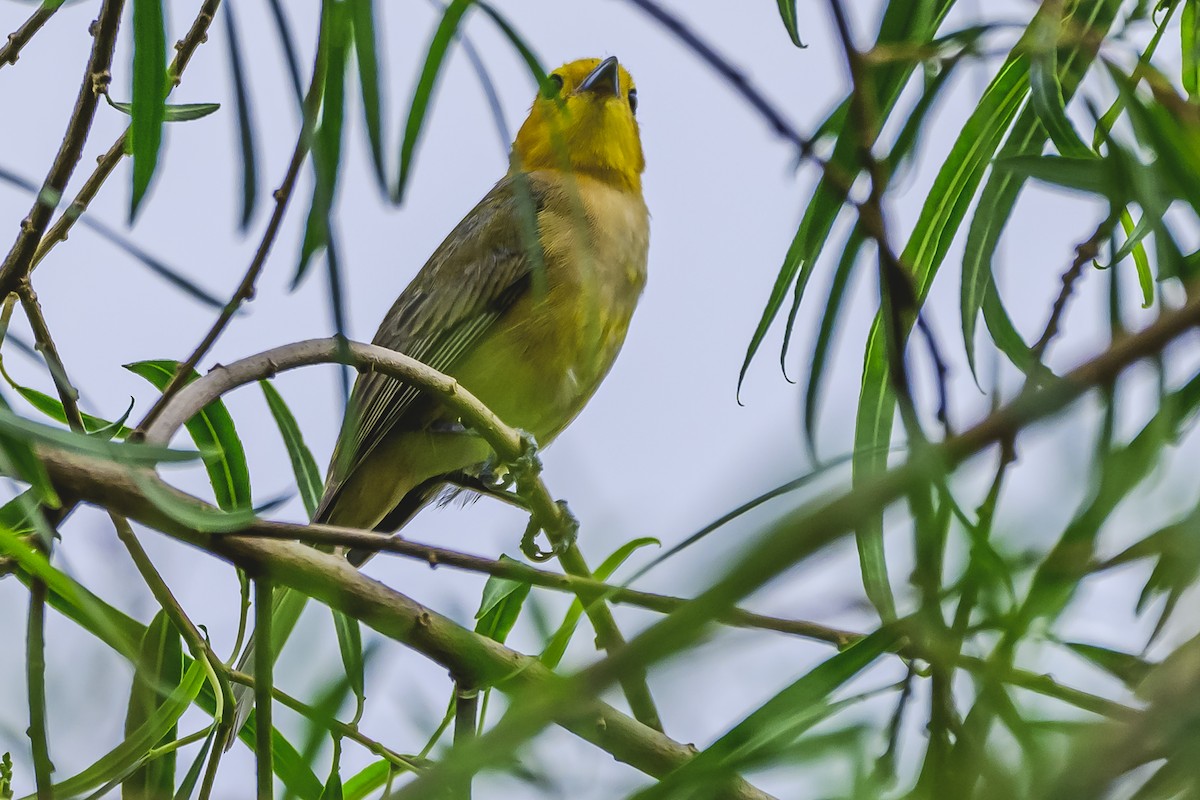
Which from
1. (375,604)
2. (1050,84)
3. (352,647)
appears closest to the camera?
(1050,84)

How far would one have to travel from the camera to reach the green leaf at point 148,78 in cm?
132

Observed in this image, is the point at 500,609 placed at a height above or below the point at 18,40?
below

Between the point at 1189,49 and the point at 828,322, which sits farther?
the point at 1189,49

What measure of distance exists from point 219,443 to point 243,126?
0.95 m

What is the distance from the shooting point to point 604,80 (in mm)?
4219

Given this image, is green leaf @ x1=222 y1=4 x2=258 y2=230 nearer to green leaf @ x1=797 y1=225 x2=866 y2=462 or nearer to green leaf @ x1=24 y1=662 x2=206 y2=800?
green leaf @ x1=797 y1=225 x2=866 y2=462

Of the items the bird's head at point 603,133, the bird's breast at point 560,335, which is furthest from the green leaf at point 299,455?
the bird's head at point 603,133

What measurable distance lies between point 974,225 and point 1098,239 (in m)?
0.13

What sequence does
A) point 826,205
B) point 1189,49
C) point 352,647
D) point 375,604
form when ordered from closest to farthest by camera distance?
point 826,205, point 1189,49, point 375,604, point 352,647

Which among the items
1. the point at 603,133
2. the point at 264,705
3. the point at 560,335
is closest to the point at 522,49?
the point at 264,705

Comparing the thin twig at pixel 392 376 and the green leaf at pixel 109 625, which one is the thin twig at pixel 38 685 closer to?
the green leaf at pixel 109 625

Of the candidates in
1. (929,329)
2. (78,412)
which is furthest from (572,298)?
(929,329)

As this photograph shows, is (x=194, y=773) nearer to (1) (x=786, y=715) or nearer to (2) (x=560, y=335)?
(1) (x=786, y=715)

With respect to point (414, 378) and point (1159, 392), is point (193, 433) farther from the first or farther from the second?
point (1159, 392)
